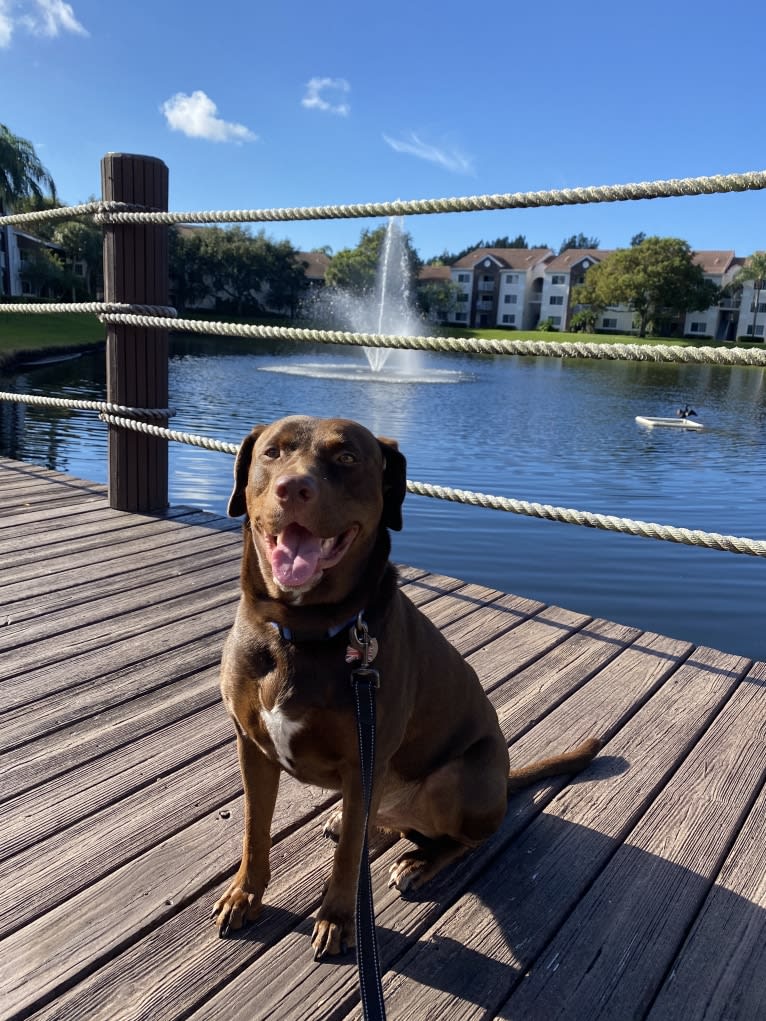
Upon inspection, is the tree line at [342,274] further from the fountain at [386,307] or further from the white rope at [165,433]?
the white rope at [165,433]

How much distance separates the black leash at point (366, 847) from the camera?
1.30 m

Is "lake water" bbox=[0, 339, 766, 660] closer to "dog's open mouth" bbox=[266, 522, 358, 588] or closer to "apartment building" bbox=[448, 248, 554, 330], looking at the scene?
"dog's open mouth" bbox=[266, 522, 358, 588]

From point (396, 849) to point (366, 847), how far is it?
1.87 ft

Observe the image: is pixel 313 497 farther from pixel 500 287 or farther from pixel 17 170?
pixel 500 287

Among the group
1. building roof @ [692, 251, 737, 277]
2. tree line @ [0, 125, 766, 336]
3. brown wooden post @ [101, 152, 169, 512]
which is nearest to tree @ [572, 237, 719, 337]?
tree line @ [0, 125, 766, 336]

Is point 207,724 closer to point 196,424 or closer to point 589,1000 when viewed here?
point 589,1000

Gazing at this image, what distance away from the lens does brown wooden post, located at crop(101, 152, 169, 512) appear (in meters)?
4.09

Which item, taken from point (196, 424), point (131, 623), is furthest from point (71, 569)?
point (196, 424)

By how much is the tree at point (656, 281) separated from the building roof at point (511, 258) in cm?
1419

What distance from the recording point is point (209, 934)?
162cm

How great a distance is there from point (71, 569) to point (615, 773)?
264 cm

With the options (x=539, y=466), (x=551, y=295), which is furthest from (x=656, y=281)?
(x=539, y=466)

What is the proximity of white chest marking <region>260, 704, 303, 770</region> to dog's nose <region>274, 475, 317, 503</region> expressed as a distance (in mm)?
454

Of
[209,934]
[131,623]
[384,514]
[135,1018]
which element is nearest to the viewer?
[135,1018]
